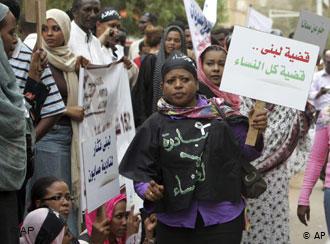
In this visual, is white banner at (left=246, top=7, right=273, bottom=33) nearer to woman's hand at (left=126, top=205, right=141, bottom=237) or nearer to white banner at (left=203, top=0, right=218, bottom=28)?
white banner at (left=203, top=0, right=218, bottom=28)

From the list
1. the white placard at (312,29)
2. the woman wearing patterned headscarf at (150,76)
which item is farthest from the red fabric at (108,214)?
the woman wearing patterned headscarf at (150,76)

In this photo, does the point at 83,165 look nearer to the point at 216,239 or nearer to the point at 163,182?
the point at 163,182

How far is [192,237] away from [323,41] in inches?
64.3

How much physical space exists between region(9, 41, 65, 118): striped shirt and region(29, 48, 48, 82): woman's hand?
0.53ft

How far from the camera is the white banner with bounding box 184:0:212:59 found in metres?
7.79

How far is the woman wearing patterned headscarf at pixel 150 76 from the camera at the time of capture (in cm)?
812

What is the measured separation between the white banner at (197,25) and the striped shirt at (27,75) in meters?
2.20

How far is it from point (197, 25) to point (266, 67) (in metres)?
3.07

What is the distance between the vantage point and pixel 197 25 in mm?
7957

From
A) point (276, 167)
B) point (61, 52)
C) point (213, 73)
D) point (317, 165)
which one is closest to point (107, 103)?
point (61, 52)

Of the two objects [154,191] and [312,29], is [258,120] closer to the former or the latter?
[154,191]

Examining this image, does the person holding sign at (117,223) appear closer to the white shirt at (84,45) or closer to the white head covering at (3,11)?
the white shirt at (84,45)

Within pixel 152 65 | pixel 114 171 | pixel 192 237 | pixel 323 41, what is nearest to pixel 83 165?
pixel 114 171

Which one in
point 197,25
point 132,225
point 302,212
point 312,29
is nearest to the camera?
point 312,29
